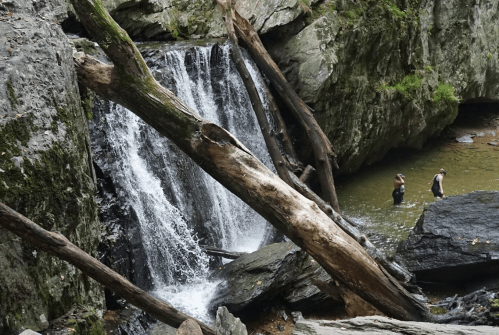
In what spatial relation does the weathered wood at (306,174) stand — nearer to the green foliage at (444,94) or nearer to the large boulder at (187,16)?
the large boulder at (187,16)

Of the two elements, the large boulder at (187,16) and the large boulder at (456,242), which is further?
the large boulder at (187,16)

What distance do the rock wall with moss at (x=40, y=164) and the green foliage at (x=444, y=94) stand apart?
1157 centimetres

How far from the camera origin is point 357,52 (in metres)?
12.1

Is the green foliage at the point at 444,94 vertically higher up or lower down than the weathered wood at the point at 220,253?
higher up

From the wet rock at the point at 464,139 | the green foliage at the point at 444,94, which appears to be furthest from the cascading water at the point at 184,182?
the wet rock at the point at 464,139

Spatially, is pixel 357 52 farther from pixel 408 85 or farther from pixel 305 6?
pixel 408 85

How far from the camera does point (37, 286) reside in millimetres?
4367

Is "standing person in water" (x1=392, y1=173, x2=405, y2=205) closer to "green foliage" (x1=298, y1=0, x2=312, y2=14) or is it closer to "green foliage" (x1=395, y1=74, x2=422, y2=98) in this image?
"green foliage" (x1=395, y1=74, x2=422, y2=98)

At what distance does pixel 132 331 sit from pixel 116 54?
150 inches

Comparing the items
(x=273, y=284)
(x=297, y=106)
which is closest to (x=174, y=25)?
(x=297, y=106)

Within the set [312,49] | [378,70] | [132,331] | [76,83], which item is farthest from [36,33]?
[378,70]

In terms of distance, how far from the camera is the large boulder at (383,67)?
11469 mm

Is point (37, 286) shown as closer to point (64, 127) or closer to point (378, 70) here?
point (64, 127)

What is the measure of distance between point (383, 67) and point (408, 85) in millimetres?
1011
